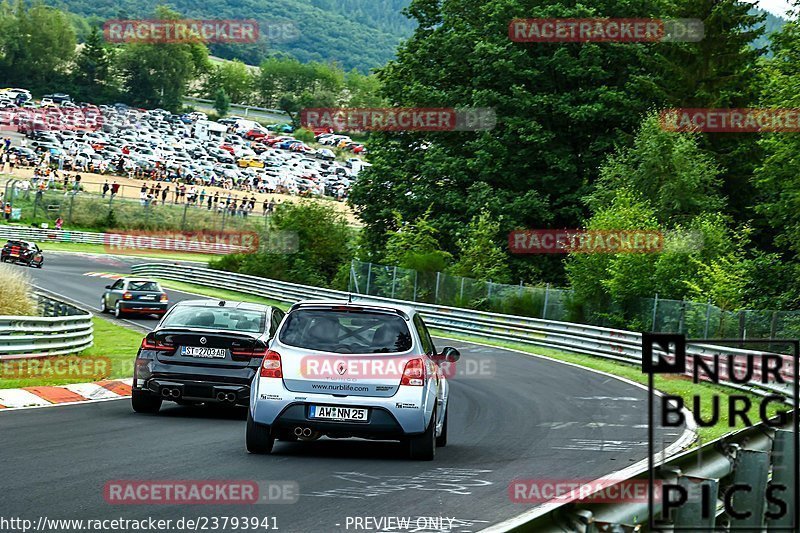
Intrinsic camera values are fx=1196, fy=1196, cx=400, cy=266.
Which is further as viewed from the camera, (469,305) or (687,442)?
(469,305)

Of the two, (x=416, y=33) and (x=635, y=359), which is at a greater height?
(x=416, y=33)

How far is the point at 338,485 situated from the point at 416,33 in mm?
48061

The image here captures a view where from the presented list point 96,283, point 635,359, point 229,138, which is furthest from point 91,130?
point 635,359

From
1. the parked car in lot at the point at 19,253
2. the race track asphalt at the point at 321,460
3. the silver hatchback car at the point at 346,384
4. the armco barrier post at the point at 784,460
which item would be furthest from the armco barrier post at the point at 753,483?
the parked car in lot at the point at 19,253

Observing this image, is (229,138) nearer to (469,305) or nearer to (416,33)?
(416,33)

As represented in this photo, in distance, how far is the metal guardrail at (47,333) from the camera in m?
21.1

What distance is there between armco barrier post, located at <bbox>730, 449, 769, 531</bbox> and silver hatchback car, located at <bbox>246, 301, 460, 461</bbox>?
20.6ft

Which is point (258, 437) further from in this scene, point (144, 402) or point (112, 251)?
point (112, 251)

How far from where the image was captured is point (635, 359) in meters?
30.6

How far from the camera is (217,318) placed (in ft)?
53.6

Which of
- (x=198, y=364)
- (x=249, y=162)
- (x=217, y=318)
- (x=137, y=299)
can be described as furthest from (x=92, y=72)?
(x=198, y=364)

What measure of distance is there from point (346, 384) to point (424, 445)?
40.3 inches

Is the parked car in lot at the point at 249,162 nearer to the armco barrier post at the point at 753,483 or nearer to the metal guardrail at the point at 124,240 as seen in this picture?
the metal guardrail at the point at 124,240

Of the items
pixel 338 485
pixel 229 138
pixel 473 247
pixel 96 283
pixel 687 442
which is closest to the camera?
pixel 338 485
